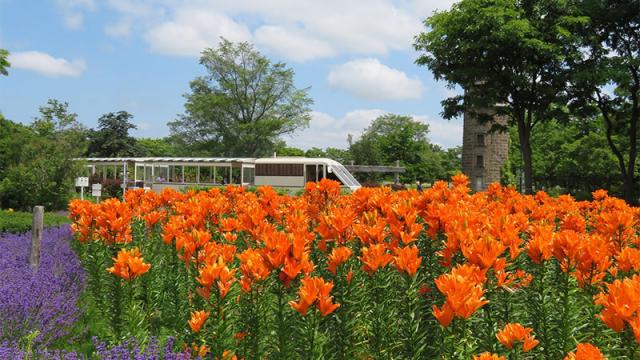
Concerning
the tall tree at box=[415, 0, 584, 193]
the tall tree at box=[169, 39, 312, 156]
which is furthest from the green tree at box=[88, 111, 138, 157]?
the tall tree at box=[415, 0, 584, 193]

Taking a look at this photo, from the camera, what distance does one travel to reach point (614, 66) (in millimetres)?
24469

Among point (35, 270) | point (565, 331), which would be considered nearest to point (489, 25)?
point (35, 270)

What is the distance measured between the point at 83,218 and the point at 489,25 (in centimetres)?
2301

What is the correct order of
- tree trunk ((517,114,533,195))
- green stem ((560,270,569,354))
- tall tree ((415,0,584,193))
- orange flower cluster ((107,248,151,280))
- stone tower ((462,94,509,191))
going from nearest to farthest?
1. green stem ((560,270,569,354))
2. orange flower cluster ((107,248,151,280))
3. tall tree ((415,0,584,193))
4. tree trunk ((517,114,533,195))
5. stone tower ((462,94,509,191))

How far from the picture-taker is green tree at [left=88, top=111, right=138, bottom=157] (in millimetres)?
73375

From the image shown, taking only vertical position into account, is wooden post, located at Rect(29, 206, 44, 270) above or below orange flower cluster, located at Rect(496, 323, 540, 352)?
below

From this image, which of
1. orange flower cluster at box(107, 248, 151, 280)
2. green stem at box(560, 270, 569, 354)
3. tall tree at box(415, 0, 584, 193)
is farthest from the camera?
tall tree at box(415, 0, 584, 193)

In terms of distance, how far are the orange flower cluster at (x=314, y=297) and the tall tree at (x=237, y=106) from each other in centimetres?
5206

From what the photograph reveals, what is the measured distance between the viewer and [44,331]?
4.89 metres

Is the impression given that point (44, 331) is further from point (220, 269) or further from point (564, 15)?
point (564, 15)

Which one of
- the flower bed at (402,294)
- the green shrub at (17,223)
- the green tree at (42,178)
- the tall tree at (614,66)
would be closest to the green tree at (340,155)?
the tall tree at (614,66)

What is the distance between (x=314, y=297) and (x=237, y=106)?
54.7m

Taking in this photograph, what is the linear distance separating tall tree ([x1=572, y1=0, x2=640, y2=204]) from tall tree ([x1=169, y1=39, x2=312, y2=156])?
107 ft

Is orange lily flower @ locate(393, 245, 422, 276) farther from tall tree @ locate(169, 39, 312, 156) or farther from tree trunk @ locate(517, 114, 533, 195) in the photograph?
tall tree @ locate(169, 39, 312, 156)
